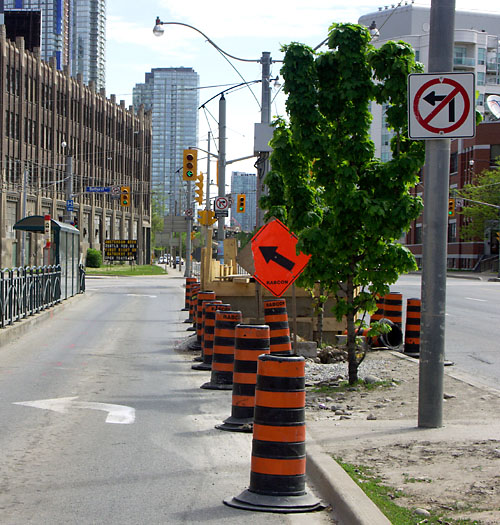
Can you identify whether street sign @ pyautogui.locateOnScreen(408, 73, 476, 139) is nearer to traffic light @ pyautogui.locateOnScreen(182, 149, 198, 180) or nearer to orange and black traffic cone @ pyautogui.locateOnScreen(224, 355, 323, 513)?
orange and black traffic cone @ pyautogui.locateOnScreen(224, 355, 323, 513)

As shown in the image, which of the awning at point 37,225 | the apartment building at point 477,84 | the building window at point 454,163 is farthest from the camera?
the building window at point 454,163

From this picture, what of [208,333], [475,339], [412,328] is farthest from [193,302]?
[208,333]

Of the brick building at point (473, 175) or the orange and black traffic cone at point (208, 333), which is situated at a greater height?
the brick building at point (473, 175)

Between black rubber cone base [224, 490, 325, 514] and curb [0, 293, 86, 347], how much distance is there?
457 inches

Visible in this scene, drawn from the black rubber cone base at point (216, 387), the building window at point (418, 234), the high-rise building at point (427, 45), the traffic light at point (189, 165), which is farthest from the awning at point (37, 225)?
the high-rise building at point (427, 45)

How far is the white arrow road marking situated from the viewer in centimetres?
909

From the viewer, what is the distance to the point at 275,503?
5809 millimetres

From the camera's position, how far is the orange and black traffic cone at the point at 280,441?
5.89 m

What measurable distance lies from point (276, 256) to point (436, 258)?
3960 millimetres

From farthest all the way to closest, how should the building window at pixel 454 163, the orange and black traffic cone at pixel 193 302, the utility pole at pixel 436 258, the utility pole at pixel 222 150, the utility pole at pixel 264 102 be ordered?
1. the building window at pixel 454 163
2. the utility pole at pixel 222 150
3. the utility pole at pixel 264 102
4. the orange and black traffic cone at pixel 193 302
5. the utility pole at pixel 436 258

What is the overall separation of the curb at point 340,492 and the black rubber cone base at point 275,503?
0.17 m

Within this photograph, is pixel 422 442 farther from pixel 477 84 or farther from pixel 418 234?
pixel 477 84

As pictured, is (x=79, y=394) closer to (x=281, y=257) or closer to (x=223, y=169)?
(x=281, y=257)

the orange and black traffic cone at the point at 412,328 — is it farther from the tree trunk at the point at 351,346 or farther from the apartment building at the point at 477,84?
the apartment building at the point at 477,84
